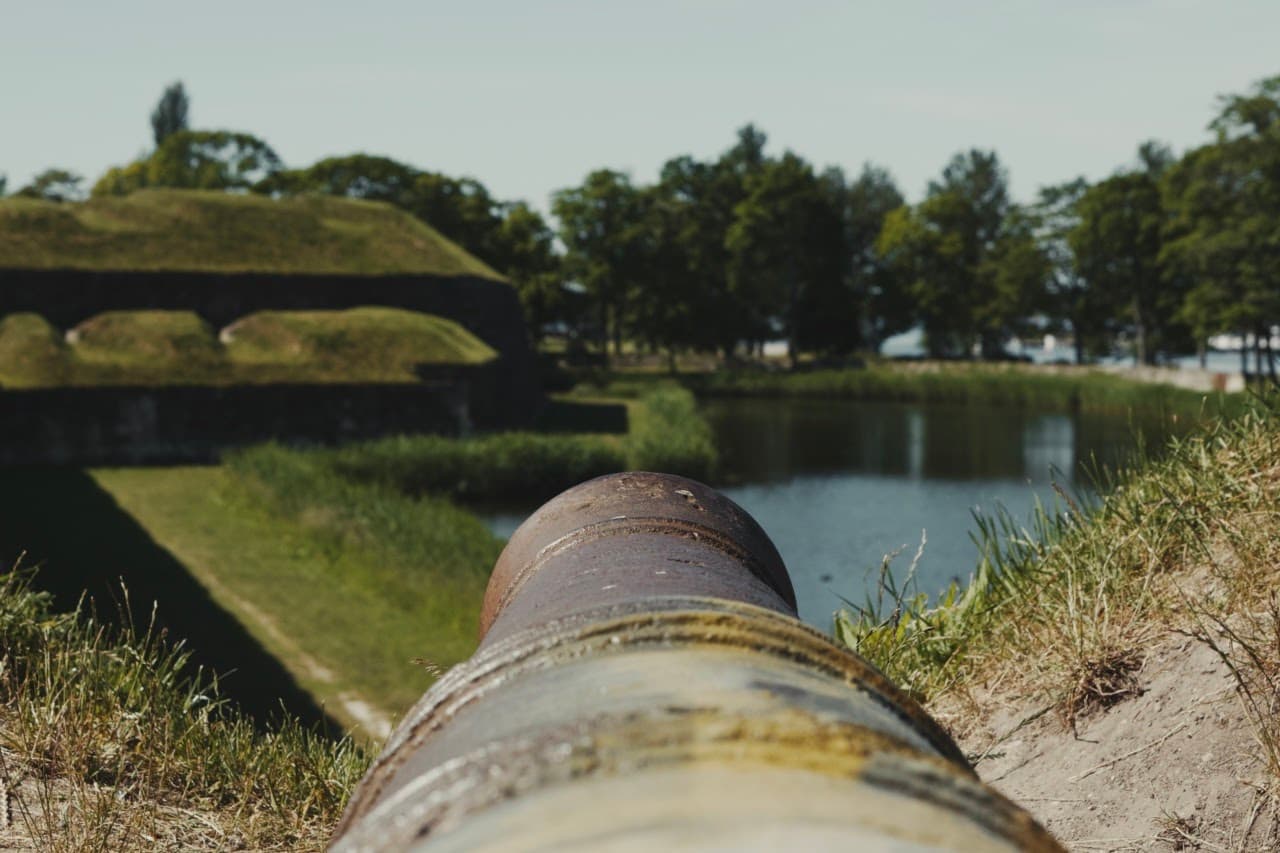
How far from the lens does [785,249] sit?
66312mm

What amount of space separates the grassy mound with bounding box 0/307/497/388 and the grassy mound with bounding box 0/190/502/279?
7.38ft

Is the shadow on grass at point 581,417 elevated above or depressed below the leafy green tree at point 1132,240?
below

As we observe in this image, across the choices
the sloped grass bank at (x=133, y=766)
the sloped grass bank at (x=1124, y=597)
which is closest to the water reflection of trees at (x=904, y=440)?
the sloped grass bank at (x=1124, y=597)

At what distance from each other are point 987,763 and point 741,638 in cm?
321

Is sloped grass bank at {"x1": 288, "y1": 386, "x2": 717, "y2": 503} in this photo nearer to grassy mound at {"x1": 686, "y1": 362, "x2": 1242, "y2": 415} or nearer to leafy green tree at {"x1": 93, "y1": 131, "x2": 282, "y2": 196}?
grassy mound at {"x1": 686, "y1": 362, "x2": 1242, "y2": 415}

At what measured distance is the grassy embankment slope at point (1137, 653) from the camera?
13.4ft

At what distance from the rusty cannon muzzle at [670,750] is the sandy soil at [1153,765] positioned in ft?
7.72

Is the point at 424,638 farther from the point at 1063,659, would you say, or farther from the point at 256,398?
the point at 256,398

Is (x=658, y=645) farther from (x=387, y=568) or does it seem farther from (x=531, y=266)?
(x=531, y=266)

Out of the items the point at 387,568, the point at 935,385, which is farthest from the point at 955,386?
the point at 387,568

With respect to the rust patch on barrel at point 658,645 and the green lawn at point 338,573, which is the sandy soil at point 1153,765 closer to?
the rust patch on barrel at point 658,645

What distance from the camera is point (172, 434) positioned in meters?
26.0

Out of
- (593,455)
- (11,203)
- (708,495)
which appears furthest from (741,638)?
(11,203)

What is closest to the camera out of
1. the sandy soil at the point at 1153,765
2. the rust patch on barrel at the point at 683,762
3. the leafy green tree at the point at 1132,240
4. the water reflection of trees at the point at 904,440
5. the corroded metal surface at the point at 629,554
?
the rust patch on barrel at the point at 683,762
